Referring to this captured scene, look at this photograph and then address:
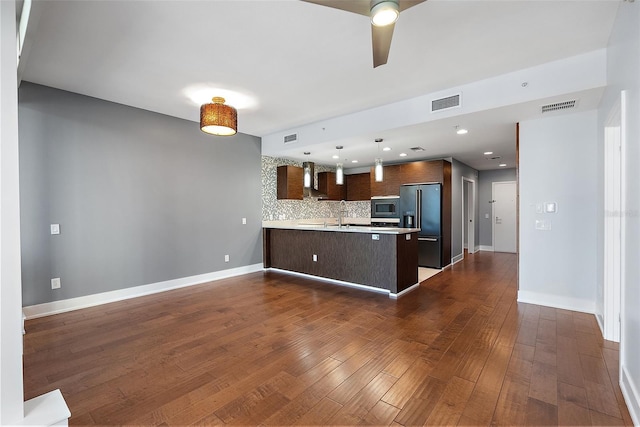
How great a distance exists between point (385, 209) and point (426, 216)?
1018 millimetres

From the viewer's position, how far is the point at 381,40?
6.51 ft

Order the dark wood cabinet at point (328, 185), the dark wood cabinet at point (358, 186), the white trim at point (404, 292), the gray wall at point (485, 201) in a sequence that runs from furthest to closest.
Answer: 1. the gray wall at point (485, 201)
2. the dark wood cabinet at point (358, 186)
3. the dark wood cabinet at point (328, 185)
4. the white trim at point (404, 292)

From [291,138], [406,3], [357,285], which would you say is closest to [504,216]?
[357,285]

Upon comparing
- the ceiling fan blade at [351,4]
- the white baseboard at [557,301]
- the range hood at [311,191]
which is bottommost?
the white baseboard at [557,301]

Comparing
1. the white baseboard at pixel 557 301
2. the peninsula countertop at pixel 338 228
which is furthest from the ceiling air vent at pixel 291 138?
the white baseboard at pixel 557 301

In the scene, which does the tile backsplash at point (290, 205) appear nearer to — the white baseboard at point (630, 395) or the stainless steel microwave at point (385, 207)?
the stainless steel microwave at point (385, 207)

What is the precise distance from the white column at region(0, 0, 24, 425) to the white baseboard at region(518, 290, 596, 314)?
487 centimetres

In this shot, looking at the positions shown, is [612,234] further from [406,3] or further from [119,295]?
[119,295]

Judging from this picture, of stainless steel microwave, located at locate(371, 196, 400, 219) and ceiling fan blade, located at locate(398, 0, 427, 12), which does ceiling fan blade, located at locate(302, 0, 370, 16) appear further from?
stainless steel microwave, located at locate(371, 196, 400, 219)

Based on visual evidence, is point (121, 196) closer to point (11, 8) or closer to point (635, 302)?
point (11, 8)

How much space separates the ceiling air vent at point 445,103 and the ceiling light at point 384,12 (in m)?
2.19

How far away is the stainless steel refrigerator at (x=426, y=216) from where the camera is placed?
623 centimetres

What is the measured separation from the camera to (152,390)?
208 cm

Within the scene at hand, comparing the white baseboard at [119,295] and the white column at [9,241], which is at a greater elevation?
the white column at [9,241]
